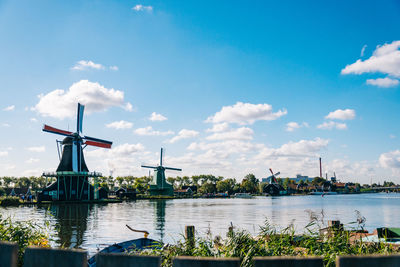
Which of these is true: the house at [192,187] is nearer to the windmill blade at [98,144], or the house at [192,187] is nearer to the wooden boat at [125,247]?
the windmill blade at [98,144]

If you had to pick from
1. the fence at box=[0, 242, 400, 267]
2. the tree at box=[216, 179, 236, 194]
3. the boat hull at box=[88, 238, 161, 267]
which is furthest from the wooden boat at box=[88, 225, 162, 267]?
the tree at box=[216, 179, 236, 194]

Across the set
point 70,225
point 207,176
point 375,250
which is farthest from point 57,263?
point 207,176

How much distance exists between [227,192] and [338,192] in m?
79.4

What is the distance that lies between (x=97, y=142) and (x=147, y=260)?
76583 millimetres

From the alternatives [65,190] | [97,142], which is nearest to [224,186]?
[97,142]

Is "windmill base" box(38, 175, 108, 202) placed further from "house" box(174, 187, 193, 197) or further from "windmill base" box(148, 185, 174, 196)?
"house" box(174, 187, 193, 197)

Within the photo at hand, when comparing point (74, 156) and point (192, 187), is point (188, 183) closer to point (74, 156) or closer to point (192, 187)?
point (192, 187)

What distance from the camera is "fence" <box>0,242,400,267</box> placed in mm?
1628

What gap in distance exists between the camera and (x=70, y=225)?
30797 millimetres

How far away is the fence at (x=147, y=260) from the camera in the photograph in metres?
1.63

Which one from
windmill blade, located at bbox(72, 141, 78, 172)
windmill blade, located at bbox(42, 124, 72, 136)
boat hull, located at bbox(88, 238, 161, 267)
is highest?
windmill blade, located at bbox(42, 124, 72, 136)

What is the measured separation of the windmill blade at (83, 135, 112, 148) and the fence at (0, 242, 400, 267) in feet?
243

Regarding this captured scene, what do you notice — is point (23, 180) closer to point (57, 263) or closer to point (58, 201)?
point (58, 201)

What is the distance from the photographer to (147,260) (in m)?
1.71
